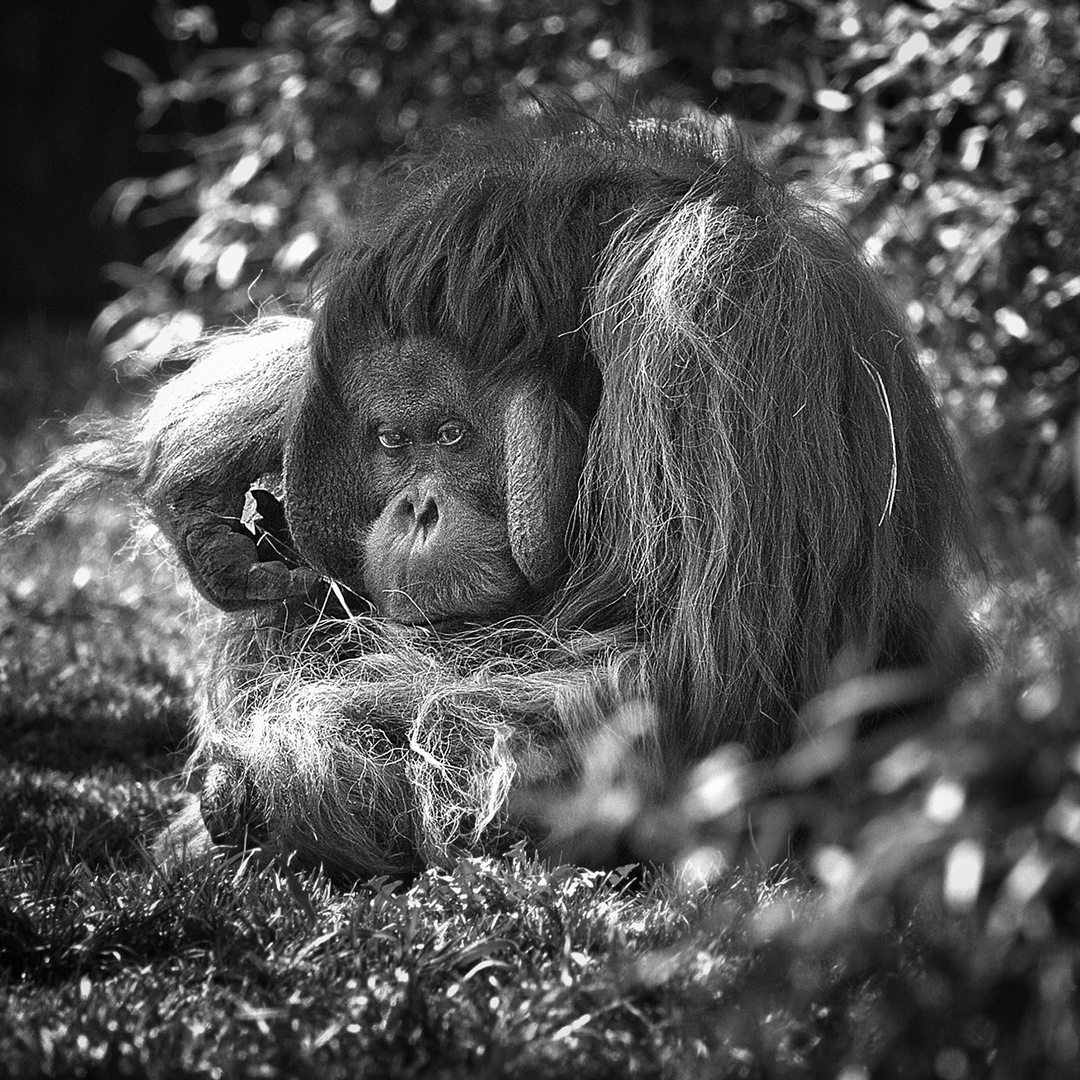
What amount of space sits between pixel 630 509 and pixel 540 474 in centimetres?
13

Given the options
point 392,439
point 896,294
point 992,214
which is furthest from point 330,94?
point 392,439

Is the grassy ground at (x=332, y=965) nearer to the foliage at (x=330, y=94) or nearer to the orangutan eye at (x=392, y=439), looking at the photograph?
the orangutan eye at (x=392, y=439)

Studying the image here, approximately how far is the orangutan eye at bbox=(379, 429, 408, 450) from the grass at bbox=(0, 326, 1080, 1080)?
60 centimetres

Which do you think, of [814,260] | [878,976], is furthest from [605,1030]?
[814,260]

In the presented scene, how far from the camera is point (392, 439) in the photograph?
7.32ft

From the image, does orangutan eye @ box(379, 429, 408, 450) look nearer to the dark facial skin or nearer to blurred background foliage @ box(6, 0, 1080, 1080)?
the dark facial skin

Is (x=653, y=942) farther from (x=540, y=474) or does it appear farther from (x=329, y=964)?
(x=540, y=474)

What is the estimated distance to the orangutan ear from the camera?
2.12 metres

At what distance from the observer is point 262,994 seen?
66.4 inches

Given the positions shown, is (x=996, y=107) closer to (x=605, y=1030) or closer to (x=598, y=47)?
(x=598, y=47)

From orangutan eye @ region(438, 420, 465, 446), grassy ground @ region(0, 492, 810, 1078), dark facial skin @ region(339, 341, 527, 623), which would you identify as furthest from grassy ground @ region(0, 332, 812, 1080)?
orangutan eye @ region(438, 420, 465, 446)

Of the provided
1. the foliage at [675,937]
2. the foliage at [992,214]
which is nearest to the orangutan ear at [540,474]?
the foliage at [675,937]

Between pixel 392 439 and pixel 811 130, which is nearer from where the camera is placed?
pixel 392 439

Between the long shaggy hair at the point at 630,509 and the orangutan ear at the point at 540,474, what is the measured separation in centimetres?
2
